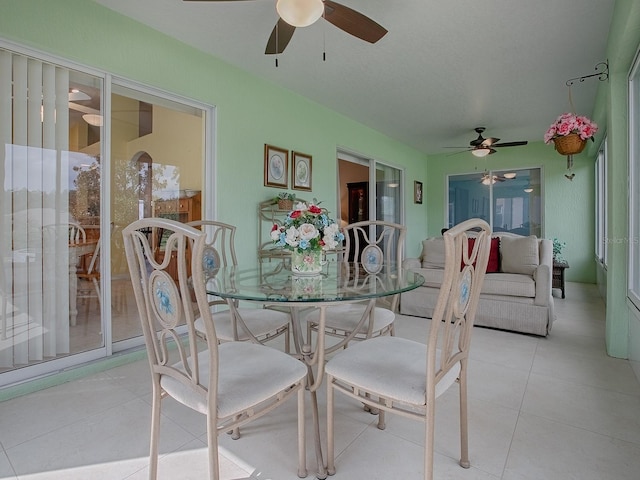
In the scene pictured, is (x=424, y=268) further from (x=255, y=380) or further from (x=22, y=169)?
(x=22, y=169)

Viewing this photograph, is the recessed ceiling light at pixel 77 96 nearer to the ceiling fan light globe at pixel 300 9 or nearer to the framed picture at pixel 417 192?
the ceiling fan light globe at pixel 300 9

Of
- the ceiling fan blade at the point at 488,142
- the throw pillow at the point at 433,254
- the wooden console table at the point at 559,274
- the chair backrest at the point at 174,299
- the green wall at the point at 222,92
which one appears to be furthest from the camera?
the ceiling fan blade at the point at 488,142

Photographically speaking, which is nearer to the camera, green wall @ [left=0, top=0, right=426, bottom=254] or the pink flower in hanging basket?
green wall @ [left=0, top=0, right=426, bottom=254]

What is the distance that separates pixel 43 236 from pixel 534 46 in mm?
4053

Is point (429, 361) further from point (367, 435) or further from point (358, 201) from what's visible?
point (358, 201)

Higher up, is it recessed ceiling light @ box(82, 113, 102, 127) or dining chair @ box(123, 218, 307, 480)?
recessed ceiling light @ box(82, 113, 102, 127)

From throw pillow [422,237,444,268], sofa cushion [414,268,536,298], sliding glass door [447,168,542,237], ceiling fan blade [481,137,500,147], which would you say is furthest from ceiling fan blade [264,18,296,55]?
sliding glass door [447,168,542,237]

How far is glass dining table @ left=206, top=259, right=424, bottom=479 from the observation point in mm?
1332

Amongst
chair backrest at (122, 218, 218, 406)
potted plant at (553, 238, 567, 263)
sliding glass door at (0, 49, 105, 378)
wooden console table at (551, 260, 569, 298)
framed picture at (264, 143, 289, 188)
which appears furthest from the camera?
potted plant at (553, 238, 567, 263)

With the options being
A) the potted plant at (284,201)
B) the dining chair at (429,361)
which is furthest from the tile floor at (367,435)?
the potted plant at (284,201)

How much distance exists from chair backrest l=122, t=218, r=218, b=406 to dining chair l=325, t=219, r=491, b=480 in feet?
1.69

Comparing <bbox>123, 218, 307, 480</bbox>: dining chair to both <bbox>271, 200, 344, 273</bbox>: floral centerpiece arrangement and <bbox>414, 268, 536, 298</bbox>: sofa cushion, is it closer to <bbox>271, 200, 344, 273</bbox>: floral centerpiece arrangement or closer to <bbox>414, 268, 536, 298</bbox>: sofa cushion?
<bbox>271, 200, 344, 273</bbox>: floral centerpiece arrangement

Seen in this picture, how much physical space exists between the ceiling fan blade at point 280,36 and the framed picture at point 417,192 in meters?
4.98

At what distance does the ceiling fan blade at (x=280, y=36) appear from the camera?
6.95 feet
